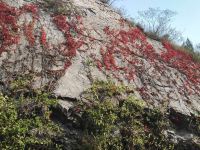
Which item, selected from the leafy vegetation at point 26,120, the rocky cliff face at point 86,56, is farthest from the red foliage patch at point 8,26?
the leafy vegetation at point 26,120

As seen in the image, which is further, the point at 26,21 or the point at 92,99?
the point at 26,21

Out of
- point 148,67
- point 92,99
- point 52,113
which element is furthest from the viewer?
point 148,67

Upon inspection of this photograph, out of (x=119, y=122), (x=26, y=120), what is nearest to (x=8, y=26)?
(x=26, y=120)

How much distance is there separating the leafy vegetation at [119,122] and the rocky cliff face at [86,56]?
0.49 m

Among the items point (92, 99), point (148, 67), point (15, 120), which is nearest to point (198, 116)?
point (148, 67)

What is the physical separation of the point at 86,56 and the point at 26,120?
437 cm

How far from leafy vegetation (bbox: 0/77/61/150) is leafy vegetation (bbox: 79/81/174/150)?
109 cm

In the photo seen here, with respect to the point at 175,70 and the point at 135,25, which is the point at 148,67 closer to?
the point at 175,70

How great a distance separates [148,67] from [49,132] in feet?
20.7

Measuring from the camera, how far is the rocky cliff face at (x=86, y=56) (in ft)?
43.4

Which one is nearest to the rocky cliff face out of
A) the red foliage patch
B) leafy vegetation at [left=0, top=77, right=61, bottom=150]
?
the red foliage patch

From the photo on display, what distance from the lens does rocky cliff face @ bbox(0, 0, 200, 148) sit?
13.2 meters

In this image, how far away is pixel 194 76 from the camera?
1792cm

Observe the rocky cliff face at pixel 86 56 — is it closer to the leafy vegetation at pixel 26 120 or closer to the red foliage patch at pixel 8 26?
the red foliage patch at pixel 8 26
